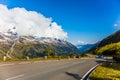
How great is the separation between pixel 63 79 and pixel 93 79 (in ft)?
8.85

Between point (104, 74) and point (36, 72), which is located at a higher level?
point (36, 72)

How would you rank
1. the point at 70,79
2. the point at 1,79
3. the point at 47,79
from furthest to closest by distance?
the point at 70,79
the point at 47,79
the point at 1,79

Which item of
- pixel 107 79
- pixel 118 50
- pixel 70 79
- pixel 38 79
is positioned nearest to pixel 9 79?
pixel 38 79

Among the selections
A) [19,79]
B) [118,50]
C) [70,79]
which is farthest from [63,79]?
[118,50]

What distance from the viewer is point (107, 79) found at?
21375 mm

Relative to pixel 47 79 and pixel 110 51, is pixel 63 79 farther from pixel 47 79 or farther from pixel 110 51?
pixel 110 51

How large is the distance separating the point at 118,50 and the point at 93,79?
6717 inches

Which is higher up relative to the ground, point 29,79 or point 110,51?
point 110,51

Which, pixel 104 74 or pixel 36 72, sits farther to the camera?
pixel 104 74

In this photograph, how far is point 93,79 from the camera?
67.6 ft

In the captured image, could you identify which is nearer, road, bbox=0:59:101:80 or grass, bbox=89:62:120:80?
road, bbox=0:59:101:80

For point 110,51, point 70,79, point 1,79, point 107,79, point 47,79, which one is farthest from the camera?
point 110,51

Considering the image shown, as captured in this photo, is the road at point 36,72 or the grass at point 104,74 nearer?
the road at point 36,72

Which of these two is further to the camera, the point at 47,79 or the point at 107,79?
the point at 107,79
